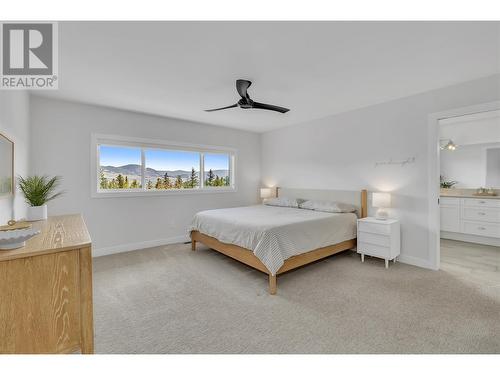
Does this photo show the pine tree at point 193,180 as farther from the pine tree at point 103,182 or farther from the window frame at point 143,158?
the pine tree at point 103,182

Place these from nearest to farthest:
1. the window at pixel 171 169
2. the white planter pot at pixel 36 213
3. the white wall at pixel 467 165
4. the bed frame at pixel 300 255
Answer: the white planter pot at pixel 36 213 → the bed frame at pixel 300 255 → the window at pixel 171 169 → the white wall at pixel 467 165

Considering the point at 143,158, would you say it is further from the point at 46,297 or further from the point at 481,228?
the point at 481,228

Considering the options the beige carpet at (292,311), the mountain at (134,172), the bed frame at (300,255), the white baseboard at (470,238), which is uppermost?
the mountain at (134,172)

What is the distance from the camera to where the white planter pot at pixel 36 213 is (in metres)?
2.41

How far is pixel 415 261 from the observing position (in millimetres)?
3469

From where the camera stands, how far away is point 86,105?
3.77 meters

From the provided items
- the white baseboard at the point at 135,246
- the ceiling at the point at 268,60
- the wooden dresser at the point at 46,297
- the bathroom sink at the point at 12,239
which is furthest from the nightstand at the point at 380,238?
the bathroom sink at the point at 12,239

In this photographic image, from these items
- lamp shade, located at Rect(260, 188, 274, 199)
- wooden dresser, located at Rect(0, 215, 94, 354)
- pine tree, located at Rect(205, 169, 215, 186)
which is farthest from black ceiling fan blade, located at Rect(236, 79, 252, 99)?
lamp shade, located at Rect(260, 188, 274, 199)

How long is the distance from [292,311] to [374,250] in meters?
1.92

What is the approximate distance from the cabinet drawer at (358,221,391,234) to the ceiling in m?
1.91

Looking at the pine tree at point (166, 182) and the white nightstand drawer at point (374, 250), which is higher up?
the pine tree at point (166, 182)

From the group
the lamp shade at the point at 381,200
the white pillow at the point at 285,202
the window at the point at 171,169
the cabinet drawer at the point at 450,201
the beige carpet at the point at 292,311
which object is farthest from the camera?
the cabinet drawer at the point at 450,201

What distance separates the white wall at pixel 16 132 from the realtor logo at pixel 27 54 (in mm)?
178
